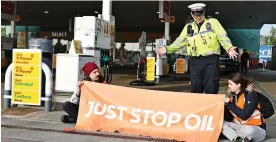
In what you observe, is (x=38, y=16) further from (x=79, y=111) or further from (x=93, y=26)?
(x=79, y=111)

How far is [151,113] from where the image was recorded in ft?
15.7

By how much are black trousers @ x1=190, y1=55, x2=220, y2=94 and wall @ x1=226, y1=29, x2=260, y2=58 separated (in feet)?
109

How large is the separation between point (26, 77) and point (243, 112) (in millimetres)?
3781

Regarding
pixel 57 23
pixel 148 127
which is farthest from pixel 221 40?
pixel 57 23

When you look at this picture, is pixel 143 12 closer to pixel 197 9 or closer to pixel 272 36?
pixel 197 9

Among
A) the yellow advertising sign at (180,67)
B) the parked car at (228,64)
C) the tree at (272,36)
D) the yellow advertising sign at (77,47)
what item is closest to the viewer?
the yellow advertising sign at (77,47)

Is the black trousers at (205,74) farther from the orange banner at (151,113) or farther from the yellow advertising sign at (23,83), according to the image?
the yellow advertising sign at (23,83)

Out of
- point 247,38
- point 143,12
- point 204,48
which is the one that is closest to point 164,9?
point 143,12

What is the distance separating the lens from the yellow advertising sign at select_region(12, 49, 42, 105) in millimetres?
6469

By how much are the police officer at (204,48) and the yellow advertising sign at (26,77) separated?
232 cm

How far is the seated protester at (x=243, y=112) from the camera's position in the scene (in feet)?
14.7

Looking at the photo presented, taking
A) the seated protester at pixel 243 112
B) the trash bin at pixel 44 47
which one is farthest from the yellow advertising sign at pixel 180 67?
the seated protester at pixel 243 112

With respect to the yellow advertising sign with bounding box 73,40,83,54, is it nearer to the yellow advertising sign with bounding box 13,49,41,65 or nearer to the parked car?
the yellow advertising sign with bounding box 13,49,41,65

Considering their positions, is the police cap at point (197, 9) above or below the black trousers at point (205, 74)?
above
